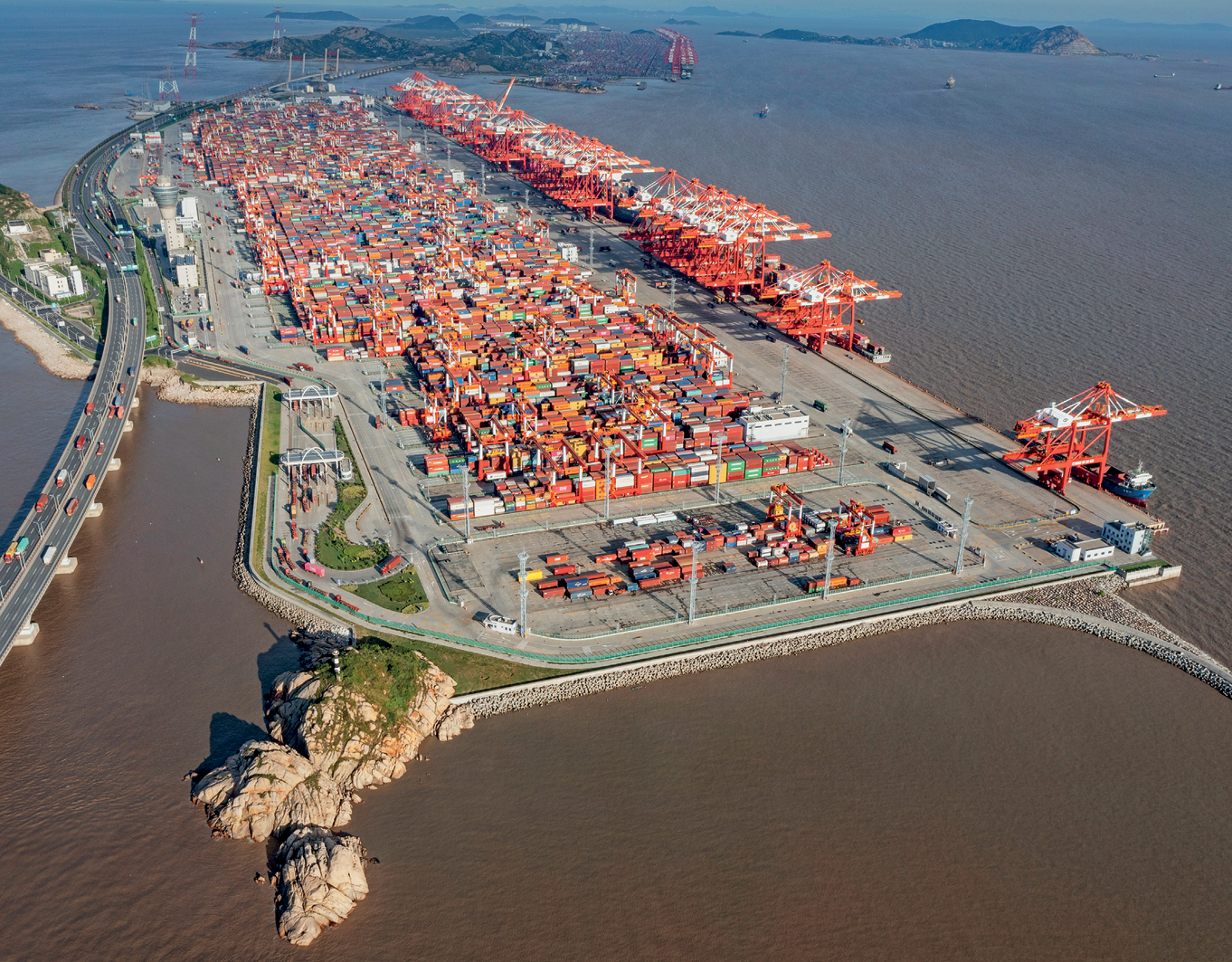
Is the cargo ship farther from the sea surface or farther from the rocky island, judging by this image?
the rocky island

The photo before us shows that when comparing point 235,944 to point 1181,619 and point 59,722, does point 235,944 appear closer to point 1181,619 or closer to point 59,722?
point 59,722

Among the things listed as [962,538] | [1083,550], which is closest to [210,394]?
[962,538]

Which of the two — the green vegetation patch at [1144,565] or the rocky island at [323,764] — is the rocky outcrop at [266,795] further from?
the green vegetation patch at [1144,565]

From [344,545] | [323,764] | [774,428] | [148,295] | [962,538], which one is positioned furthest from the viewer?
[148,295]

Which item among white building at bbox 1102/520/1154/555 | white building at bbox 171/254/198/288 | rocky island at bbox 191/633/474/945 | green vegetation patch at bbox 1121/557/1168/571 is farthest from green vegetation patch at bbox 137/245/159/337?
green vegetation patch at bbox 1121/557/1168/571

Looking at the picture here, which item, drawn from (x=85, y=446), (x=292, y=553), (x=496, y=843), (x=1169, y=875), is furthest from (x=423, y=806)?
(x=85, y=446)

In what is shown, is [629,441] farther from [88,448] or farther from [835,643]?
→ [88,448]

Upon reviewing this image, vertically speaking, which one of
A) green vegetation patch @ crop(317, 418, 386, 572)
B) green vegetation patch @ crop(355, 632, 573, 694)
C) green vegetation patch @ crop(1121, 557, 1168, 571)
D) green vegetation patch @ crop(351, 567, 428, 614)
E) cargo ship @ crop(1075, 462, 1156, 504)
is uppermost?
cargo ship @ crop(1075, 462, 1156, 504)
